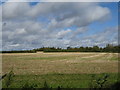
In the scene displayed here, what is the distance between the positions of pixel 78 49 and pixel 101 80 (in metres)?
103

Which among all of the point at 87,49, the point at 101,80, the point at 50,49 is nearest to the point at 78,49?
the point at 87,49

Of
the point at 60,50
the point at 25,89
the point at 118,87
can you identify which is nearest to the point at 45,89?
the point at 25,89

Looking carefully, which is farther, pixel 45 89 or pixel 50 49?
pixel 50 49

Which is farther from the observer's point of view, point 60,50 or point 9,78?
point 60,50

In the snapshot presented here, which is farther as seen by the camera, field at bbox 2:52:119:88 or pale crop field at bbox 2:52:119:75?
pale crop field at bbox 2:52:119:75

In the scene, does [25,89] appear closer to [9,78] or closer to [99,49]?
[9,78]

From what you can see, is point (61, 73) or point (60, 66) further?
point (60, 66)

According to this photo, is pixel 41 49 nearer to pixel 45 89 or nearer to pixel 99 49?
pixel 99 49

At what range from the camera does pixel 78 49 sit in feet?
352

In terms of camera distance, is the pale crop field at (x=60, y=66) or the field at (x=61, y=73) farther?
the pale crop field at (x=60, y=66)

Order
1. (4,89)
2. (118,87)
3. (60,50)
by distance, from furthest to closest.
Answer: (60,50) < (4,89) < (118,87)

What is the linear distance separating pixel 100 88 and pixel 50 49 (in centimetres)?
10036

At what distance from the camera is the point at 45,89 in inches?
165

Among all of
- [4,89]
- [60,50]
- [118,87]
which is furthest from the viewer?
[60,50]
